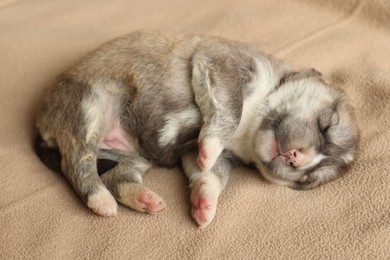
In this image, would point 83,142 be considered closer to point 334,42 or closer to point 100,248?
point 100,248

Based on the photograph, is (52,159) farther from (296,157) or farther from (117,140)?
(296,157)

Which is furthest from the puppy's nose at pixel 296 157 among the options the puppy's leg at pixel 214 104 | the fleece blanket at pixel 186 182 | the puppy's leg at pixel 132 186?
the puppy's leg at pixel 132 186

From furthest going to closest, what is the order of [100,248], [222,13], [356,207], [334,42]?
[222,13]
[334,42]
[356,207]
[100,248]

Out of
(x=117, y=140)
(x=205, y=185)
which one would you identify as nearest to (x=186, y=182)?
(x=205, y=185)

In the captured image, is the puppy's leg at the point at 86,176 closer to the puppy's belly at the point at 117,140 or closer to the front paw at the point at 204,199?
the puppy's belly at the point at 117,140

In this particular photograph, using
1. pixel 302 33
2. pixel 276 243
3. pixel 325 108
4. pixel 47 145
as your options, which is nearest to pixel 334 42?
pixel 302 33

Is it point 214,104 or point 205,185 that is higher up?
point 214,104

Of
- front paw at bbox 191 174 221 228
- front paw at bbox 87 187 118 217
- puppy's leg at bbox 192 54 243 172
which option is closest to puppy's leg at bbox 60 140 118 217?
front paw at bbox 87 187 118 217

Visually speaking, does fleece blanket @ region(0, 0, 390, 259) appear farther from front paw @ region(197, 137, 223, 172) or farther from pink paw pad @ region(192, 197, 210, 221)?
front paw @ region(197, 137, 223, 172)
